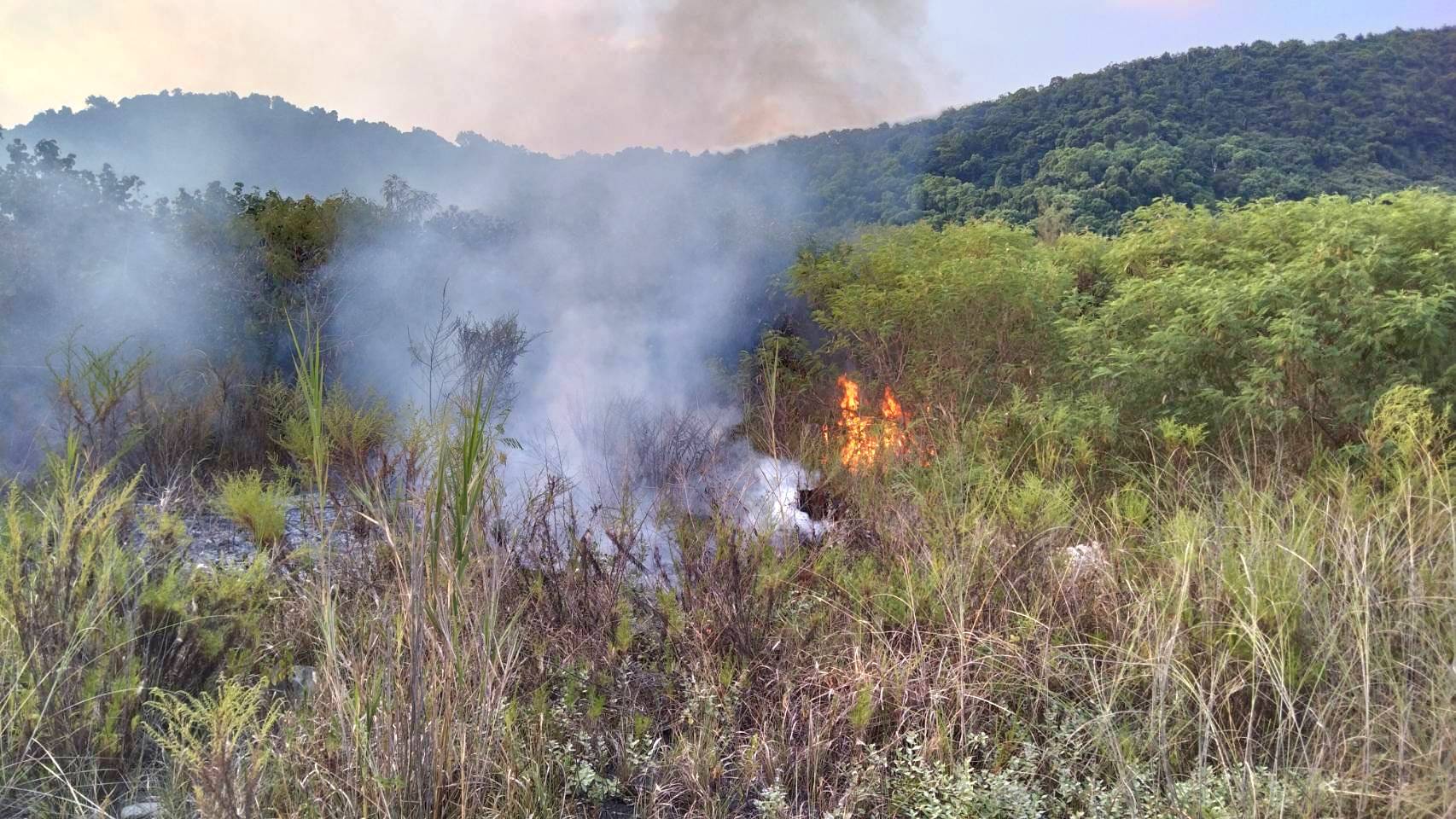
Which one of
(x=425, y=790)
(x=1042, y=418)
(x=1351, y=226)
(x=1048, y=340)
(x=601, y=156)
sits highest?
(x=601, y=156)

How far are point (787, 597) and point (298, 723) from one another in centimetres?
180

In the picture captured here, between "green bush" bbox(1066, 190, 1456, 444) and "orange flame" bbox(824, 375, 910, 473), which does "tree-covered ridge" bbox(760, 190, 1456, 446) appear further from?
"orange flame" bbox(824, 375, 910, 473)

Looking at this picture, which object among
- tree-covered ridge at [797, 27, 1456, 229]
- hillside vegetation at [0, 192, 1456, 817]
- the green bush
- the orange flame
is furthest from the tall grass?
tree-covered ridge at [797, 27, 1456, 229]

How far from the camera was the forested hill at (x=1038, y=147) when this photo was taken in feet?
46.1

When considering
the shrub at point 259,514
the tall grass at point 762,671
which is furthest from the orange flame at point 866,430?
the shrub at point 259,514

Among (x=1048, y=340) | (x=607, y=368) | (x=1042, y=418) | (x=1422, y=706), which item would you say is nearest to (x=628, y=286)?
(x=607, y=368)

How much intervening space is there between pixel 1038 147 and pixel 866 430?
14.9 meters

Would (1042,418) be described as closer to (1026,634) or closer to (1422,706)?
(1026,634)

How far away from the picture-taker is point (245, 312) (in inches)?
352

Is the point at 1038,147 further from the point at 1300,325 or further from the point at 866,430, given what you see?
the point at 1300,325

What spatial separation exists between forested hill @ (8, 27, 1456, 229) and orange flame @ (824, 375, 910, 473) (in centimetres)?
597

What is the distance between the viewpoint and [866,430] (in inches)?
256

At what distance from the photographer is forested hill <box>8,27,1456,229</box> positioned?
1405cm

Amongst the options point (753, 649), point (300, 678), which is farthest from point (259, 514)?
point (753, 649)
